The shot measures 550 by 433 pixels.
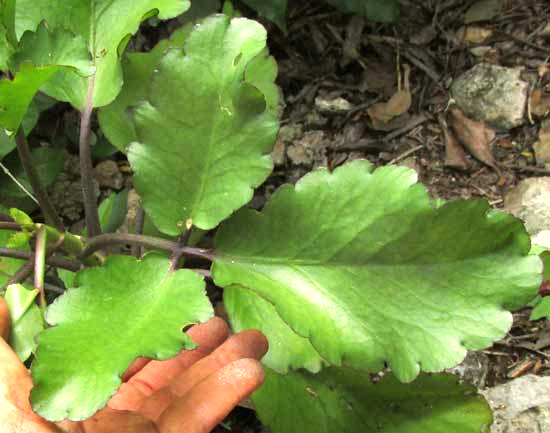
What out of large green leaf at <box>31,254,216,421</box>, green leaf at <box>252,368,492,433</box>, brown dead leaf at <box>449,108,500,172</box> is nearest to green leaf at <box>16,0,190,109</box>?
large green leaf at <box>31,254,216,421</box>

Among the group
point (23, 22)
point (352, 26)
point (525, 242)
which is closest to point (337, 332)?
point (525, 242)

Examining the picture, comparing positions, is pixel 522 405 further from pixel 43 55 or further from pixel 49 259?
pixel 43 55

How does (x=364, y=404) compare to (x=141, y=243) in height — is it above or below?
below

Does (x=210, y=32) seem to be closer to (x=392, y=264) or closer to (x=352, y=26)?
(x=392, y=264)

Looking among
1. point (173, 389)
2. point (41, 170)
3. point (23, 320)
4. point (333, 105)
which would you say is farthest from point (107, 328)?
point (333, 105)

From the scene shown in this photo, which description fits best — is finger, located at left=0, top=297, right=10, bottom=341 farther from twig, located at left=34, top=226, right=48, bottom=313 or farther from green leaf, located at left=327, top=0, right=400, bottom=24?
green leaf, located at left=327, top=0, right=400, bottom=24

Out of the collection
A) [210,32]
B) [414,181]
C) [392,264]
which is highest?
[210,32]

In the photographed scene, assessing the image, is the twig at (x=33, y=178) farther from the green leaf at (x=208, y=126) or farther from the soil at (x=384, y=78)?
the soil at (x=384, y=78)
